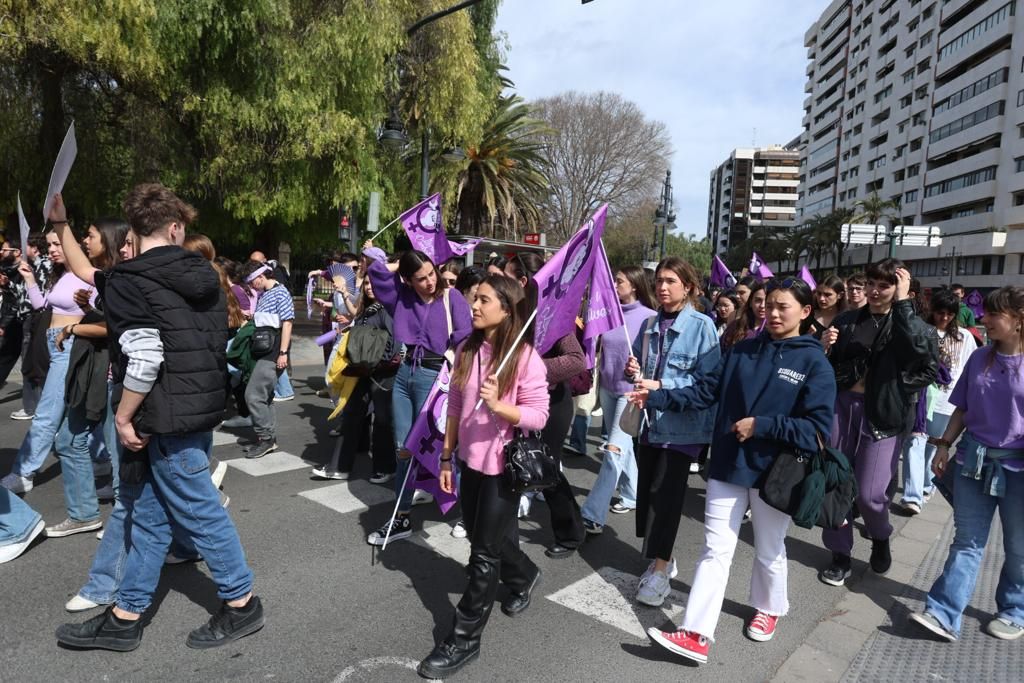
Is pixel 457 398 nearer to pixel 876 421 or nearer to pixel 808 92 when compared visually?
pixel 876 421

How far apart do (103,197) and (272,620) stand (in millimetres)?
14166

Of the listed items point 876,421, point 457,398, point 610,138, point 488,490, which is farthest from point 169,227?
point 610,138

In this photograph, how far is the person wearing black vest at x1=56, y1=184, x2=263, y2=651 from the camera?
2.80 metres

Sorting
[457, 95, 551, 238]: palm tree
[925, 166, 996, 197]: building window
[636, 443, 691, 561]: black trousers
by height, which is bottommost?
[636, 443, 691, 561]: black trousers

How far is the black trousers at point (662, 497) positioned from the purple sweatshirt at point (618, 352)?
1074 millimetres

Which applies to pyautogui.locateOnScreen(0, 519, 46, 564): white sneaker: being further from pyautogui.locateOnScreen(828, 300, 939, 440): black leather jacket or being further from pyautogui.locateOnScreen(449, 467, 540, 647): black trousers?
pyautogui.locateOnScreen(828, 300, 939, 440): black leather jacket

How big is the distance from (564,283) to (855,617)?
2.35m

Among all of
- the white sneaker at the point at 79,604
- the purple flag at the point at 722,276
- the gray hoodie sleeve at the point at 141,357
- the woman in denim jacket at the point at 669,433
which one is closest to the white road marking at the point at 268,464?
the white sneaker at the point at 79,604

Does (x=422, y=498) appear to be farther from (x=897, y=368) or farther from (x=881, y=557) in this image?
(x=897, y=368)

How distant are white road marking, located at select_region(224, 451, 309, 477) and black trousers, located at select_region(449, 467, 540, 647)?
3.20 m

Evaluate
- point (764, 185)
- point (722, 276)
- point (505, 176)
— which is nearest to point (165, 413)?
point (722, 276)

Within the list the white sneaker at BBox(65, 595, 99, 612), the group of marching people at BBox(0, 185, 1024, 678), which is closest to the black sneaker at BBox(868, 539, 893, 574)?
the group of marching people at BBox(0, 185, 1024, 678)

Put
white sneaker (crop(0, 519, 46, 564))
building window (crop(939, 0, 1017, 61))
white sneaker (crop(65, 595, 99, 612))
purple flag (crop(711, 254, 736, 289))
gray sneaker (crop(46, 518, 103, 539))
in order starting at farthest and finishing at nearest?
1. building window (crop(939, 0, 1017, 61))
2. purple flag (crop(711, 254, 736, 289))
3. gray sneaker (crop(46, 518, 103, 539))
4. white sneaker (crop(0, 519, 46, 564))
5. white sneaker (crop(65, 595, 99, 612))

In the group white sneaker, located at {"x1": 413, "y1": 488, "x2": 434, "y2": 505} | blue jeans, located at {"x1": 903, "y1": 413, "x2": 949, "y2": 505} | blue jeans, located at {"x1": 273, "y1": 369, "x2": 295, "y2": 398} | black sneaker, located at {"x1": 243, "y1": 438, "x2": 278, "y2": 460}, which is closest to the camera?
white sneaker, located at {"x1": 413, "y1": 488, "x2": 434, "y2": 505}
